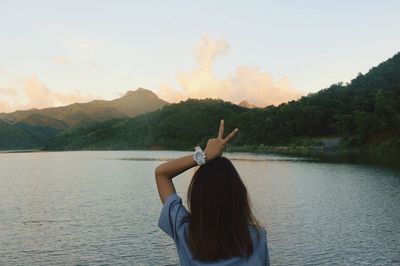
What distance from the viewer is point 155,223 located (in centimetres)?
3497

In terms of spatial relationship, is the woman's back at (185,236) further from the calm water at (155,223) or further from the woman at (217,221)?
the calm water at (155,223)

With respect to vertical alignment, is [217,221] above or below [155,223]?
above

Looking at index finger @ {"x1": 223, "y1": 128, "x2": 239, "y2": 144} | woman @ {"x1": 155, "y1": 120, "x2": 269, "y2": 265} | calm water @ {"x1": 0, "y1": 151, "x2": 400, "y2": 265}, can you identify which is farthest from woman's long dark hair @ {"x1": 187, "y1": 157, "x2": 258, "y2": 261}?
calm water @ {"x1": 0, "y1": 151, "x2": 400, "y2": 265}

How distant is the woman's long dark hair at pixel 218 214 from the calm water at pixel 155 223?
21.2 m

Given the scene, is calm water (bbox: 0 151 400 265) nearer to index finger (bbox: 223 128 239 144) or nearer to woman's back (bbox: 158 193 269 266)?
index finger (bbox: 223 128 239 144)

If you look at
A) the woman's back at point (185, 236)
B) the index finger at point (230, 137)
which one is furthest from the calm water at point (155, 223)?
the woman's back at point (185, 236)

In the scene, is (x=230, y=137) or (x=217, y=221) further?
(x=230, y=137)

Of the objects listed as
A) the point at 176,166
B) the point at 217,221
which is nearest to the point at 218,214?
the point at 217,221

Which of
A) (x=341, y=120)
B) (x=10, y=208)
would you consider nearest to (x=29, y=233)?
(x=10, y=208)

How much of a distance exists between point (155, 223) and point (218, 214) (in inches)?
1274

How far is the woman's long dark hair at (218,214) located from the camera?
3.34 m

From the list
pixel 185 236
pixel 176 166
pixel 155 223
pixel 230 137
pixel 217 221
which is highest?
pixel 230 137

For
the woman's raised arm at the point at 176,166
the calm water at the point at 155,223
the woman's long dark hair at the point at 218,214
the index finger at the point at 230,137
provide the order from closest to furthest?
the woman's long dark hair at the point at 218,214
the woman's raised arm at the point at 176,166
the index finger at the point at 230,137
the calm water at the point at 155,223

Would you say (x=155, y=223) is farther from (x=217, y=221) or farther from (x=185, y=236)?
(x=217, y=221)
